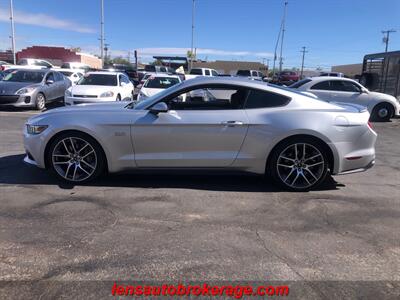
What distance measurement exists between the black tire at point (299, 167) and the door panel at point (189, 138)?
1.75ft

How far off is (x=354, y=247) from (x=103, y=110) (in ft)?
11.6

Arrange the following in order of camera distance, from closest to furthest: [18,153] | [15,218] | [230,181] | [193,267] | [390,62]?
[193,267] < [15,218] < [230,181] < [18,153] < [390,62]

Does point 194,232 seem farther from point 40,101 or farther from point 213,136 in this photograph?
point 40,101

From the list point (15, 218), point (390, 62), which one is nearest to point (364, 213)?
point (15, 218)

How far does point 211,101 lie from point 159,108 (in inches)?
31.3

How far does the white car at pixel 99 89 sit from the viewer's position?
13.6 meters

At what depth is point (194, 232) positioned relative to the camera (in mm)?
4105

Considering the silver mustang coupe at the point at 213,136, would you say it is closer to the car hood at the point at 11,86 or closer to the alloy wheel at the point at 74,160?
the alloy wheel at the point at 74,160

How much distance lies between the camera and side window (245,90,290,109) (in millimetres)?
5516

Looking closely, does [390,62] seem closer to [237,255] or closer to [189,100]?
[189,100]

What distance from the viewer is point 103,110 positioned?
5551mm

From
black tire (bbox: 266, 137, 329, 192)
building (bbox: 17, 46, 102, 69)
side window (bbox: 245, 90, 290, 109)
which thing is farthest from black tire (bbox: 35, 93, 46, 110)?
building (bbox: 17, 46, 102, 69)

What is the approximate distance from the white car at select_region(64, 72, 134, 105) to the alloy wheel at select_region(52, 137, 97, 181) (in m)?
8.13

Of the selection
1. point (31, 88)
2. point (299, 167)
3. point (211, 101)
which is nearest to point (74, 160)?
point (211, 101)
